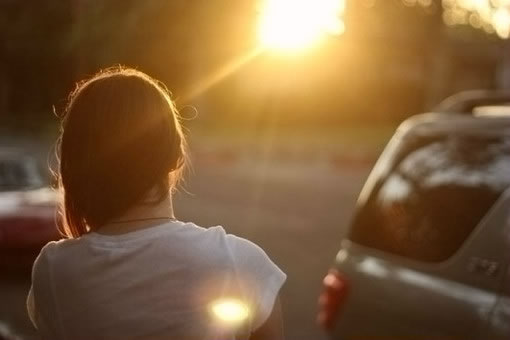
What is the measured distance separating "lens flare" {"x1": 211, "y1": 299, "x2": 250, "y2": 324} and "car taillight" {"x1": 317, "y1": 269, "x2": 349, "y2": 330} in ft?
7.46

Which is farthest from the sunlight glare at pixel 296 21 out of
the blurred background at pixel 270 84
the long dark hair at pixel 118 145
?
the long dark hair at pixel 118 145

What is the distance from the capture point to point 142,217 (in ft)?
6.99

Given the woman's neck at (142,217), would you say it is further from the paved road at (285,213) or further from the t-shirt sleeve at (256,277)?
the paved road at (285,213)

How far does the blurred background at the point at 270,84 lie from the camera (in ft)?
58.8

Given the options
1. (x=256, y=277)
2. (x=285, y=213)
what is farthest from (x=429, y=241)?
(x=285, y=213)

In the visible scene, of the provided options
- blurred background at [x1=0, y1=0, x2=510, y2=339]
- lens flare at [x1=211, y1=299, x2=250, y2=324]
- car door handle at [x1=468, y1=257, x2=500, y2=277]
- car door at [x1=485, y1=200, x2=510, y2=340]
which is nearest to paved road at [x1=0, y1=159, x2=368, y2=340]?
blurred background at [x1=0, y1=0, x2=510, y2=339]

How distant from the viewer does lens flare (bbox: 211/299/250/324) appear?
2.04 meters

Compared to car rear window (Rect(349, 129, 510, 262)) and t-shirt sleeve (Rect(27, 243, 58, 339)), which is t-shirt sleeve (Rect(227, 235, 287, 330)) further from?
car rear window (Rect(349, 129, 510, 262))

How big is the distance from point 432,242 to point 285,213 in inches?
675

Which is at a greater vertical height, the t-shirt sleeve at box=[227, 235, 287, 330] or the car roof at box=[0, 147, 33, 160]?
the t-shirt sleeve at box=[227, 235, 287, 330]

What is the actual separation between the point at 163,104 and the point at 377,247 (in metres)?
2.19

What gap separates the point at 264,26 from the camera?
114ft

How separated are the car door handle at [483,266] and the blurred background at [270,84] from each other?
1.06 m

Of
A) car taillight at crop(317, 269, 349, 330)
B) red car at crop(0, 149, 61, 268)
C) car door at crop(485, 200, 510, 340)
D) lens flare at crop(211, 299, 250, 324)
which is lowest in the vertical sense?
red car at crop(0, 149, 61, 268)
